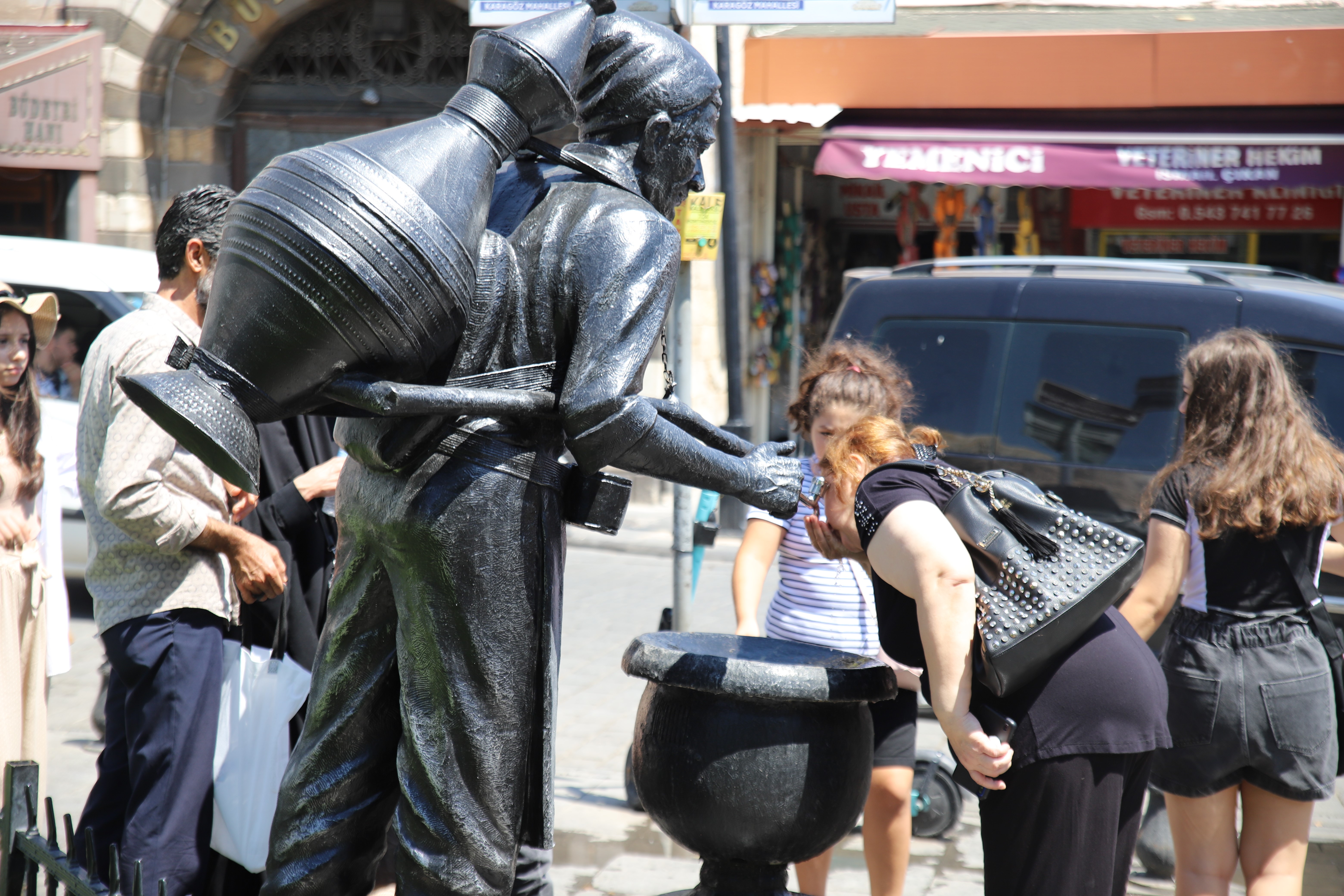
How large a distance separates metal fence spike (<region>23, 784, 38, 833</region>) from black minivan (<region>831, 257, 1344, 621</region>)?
3.57 meters

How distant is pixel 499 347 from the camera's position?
2.26m

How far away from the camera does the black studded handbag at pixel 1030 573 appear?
2.43 meters

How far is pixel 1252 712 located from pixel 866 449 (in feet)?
4.11

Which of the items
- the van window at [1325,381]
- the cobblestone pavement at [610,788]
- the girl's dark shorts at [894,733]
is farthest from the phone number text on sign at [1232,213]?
the girl's dark shorts at [894,733]

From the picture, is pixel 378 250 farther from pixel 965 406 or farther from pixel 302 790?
pixel 965 406

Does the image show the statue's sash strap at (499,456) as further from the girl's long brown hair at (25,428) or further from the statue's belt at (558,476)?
the girl's long brown hair at (25,428)

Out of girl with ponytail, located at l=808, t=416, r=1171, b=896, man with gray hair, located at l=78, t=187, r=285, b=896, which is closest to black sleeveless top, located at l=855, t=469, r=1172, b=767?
girl with ponytail, located at l=808, t=416, r=1171, b=896

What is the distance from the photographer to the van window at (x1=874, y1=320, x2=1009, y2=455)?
5301mm

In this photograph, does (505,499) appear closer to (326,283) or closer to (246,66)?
(326,283)

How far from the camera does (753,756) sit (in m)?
2.42

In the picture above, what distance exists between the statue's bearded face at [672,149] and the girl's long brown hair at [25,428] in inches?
90.7

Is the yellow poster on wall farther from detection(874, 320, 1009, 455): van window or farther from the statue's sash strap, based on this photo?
the statue's sash strap

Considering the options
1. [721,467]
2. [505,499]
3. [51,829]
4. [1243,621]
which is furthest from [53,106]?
[1243,621]

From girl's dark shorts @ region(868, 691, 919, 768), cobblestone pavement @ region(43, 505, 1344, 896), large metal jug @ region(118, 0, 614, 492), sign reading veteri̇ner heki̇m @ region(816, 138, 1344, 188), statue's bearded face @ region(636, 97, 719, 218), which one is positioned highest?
sign reading veteri̇ner heki̇m @ region(816, 138, 1344, 188)
